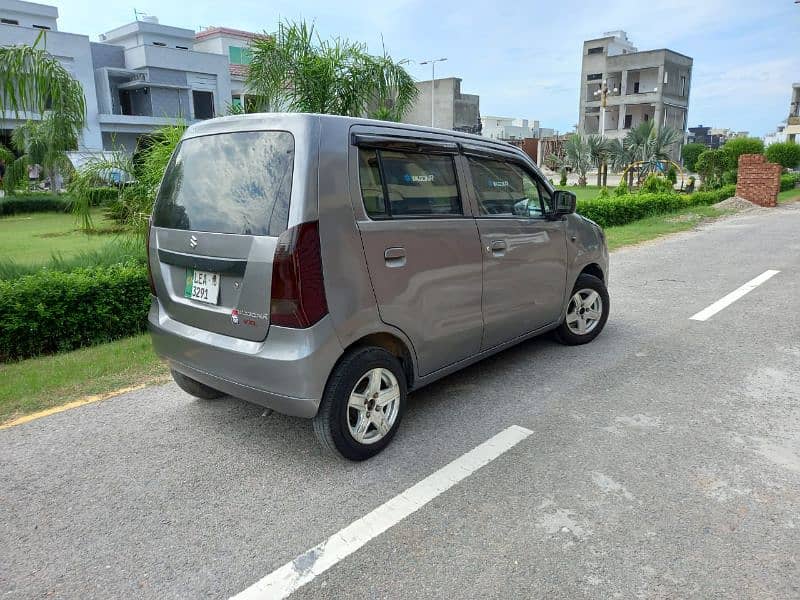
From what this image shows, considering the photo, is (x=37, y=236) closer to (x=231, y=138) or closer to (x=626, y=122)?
(x=231, y=138)

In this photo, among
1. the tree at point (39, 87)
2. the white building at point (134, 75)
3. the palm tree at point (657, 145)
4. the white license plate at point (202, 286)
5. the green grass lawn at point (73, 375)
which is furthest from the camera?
the white building at point (134, 75)

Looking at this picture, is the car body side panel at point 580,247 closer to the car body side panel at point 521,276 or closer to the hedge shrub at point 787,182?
the car body side panel at point 521,276

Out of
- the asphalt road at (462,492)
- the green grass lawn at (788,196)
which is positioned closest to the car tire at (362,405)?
the asphalt road at (462,492)

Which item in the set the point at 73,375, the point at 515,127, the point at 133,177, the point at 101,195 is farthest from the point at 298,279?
the point at 515,127

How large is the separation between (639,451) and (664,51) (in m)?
67.3

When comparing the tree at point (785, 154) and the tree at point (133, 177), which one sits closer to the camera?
the tree at point (133, 177)

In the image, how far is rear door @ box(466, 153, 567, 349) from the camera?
4070mm

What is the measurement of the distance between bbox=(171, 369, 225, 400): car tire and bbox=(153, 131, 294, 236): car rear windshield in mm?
1072

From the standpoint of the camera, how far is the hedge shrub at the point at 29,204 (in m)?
24.5

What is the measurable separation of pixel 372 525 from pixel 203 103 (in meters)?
48.4

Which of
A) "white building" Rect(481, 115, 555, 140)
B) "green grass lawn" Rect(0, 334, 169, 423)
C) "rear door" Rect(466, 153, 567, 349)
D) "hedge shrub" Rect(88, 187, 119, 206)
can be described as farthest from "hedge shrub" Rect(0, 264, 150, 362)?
"white building" Rect(481, 115, 555, 140)

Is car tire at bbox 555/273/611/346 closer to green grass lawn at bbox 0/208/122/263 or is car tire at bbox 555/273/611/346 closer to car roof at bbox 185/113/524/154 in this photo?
car roof at bbox 185/113/524/154

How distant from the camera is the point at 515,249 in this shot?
4.27 meters

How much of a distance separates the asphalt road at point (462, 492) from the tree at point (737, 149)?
27.9m
